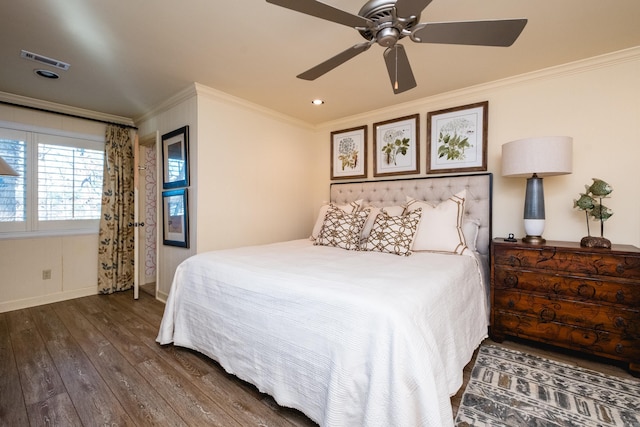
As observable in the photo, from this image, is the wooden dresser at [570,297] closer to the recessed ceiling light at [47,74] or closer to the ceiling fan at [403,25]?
the ceiling fan at [403,25]

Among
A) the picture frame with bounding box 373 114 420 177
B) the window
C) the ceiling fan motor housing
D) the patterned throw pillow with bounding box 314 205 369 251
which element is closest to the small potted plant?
the picture frame with bounding box 373 114 420 177

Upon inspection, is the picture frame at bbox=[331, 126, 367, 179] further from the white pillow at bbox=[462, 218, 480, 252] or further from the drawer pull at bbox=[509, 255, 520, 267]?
the drawer pull at bbox=[509, 255, 520, 267]

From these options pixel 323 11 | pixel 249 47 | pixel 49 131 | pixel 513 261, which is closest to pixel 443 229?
pixel 513 261

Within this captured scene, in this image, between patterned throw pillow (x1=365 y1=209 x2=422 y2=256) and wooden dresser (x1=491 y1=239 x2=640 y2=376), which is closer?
wooden dresser (x1=491 y1=239 x2=640 y2=376)

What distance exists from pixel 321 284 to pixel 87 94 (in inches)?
137

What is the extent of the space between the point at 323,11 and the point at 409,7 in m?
0.39

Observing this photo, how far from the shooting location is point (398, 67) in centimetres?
176

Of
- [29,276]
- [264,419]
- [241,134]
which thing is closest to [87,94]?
[241,134]

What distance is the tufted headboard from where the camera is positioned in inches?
109

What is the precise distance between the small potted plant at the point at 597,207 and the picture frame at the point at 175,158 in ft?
11.9

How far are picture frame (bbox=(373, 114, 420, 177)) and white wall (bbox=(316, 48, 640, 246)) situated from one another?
1.94ft

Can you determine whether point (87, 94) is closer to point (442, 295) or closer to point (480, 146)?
point (442, 295)

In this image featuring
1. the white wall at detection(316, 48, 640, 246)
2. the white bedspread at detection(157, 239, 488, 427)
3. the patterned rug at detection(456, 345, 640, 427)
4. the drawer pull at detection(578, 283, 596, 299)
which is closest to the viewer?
the white bedspread at detection(157, 239, 488, 427)

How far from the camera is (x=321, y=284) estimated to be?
1.49 metres
